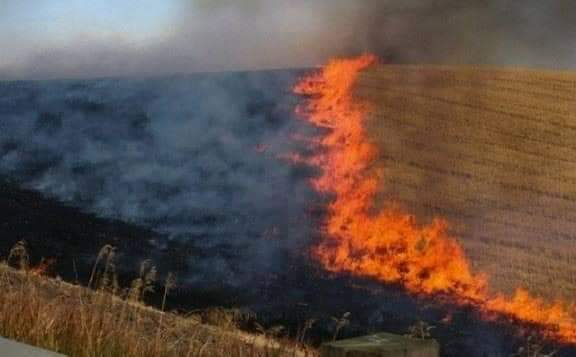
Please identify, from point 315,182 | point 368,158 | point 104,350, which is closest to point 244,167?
point 315,182

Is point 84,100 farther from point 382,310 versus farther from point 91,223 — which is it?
point 382,310

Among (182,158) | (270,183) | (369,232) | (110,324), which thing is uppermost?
(182,158)

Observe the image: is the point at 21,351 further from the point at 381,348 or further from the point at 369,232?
the point at 369,232

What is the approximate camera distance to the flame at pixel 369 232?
4.30 meters

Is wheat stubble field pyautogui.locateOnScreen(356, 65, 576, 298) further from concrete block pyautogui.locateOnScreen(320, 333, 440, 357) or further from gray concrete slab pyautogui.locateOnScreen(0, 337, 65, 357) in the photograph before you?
gray concrete slab pyautogui.locateOnScreen(0, 337, 65, 357)

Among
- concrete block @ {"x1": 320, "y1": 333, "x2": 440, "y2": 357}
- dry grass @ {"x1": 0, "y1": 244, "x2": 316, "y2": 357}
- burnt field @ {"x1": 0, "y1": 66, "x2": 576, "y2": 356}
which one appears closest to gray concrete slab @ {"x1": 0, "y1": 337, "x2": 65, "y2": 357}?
dry grass @ {"x1": 0, "y1": 244, "x2": 316, "y2": 357}

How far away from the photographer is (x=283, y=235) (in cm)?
474

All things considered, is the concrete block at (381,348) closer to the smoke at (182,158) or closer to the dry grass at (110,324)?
the dry grass at (110,324)

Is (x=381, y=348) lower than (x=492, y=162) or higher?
lower

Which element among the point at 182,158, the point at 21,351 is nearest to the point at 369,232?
the point at 182,158

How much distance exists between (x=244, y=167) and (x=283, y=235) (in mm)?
427

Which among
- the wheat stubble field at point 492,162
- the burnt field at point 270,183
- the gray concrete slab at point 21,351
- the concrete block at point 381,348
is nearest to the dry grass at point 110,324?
the burnt field at point 270,183

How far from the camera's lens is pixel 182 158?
16.5 feet

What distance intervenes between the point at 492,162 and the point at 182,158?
1.73 meters
